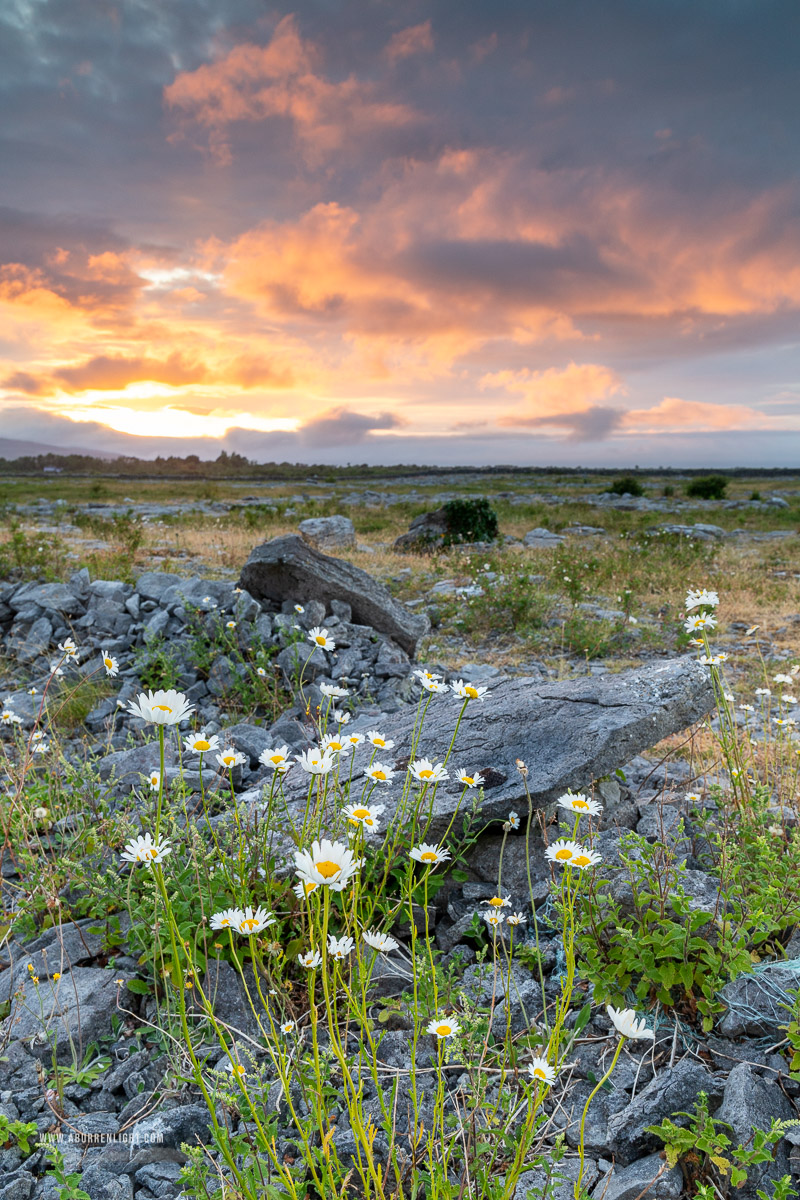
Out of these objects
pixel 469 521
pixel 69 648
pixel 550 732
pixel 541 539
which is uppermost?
pixel 469 521

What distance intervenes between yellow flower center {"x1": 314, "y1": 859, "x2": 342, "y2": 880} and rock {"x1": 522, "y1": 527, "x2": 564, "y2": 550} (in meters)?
16.1

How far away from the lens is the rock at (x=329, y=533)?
53.6 feet

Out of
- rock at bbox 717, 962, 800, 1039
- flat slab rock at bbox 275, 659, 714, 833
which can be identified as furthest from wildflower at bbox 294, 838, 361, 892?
flat slab rock at bbox 275, 659, 714, 833

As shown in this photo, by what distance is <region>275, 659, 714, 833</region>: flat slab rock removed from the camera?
335cm

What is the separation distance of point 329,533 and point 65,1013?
14.5 meters

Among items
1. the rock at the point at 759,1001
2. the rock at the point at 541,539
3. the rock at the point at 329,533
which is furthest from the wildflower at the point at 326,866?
the rock at the point at 541,539

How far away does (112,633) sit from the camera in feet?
23.9

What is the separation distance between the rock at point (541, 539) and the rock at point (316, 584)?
10.3 m

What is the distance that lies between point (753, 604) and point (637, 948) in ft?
32.1

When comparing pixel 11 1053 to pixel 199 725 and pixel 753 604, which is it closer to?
pixel 199 725

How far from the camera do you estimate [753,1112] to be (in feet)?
6.55

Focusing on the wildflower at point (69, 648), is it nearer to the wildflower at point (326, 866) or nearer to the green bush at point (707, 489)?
the wildflower at point (326, 866)

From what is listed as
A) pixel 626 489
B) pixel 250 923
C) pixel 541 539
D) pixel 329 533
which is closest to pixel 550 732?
pixel 250 923

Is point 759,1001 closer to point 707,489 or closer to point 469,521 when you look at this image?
point 469,521
